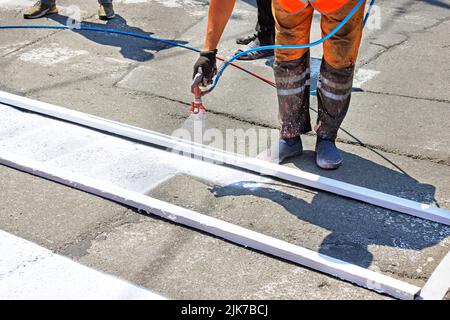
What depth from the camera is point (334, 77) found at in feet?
14.2

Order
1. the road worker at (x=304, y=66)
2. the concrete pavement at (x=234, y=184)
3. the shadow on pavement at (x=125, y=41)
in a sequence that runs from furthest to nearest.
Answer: the shadow on pavement at (x=125, y=41) < the road worker at (x=304, y=66) < the concrete pavement at (x=234, y=184)

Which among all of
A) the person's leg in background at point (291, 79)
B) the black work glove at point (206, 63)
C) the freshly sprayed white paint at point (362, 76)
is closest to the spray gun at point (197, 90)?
the black work glove at point (206, 63)

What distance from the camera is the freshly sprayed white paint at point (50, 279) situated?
326cm

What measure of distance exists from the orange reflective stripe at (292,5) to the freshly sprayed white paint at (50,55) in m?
2.84

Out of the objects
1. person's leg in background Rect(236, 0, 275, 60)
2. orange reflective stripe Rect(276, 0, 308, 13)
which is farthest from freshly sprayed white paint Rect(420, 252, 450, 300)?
person's leg in background Rect(236, 0, 275, 60)

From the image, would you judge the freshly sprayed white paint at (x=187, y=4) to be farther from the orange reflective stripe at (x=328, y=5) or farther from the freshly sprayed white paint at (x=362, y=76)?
the orange reflective stripe at (x=328, y=5)

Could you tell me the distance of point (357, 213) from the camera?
395 cm

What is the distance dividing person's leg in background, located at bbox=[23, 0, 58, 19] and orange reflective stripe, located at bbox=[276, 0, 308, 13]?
13.1 feet

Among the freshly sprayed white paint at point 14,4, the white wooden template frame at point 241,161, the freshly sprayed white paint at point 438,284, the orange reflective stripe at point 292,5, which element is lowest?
the freshly sprayed white paint at point 14,4

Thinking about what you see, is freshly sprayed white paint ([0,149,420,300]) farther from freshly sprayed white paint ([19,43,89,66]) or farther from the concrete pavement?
freshly sprayed white paint ([19,43,89,66])

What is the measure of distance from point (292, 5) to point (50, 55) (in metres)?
3.10

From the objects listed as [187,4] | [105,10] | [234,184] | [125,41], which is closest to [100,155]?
[234,184]

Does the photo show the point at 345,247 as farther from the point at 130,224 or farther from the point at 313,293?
the point at 130,224

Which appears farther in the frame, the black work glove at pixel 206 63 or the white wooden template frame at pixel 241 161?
the black work glove at pixel 206 63
